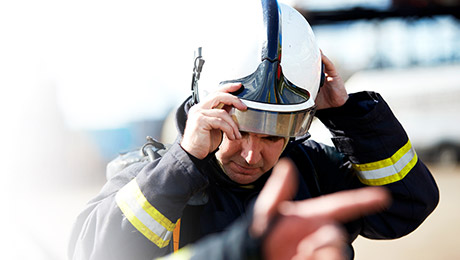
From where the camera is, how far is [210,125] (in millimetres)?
1770

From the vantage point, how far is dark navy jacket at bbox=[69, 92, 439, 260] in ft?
5.69

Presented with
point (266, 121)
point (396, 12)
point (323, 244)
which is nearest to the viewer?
point (323, 244)

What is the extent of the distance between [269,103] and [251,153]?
0.18m

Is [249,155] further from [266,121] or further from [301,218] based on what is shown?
[301,218]

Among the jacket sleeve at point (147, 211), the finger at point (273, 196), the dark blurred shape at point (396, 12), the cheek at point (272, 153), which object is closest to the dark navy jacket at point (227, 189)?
the jacket sleeve at point (147, 211)

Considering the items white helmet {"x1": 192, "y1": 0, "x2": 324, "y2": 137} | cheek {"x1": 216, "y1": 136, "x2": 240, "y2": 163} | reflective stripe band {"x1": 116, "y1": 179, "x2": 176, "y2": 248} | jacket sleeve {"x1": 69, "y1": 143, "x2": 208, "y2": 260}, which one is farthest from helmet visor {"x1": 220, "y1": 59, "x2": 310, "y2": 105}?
reflective stripe band {"x1": 116, "y1": 179, "x2": 176, "y2": 248}

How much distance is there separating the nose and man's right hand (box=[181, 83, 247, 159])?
0.12 m

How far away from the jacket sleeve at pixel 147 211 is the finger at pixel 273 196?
81 cm

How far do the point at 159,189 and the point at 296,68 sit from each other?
2.19 feet

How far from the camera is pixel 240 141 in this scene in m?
1.94

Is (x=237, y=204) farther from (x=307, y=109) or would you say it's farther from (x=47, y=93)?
(x=47, y=93)

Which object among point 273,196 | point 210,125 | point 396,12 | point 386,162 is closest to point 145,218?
point 210,125

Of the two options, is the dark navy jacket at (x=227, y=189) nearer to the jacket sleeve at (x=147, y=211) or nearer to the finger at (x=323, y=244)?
Answer: the jacket sleeve at (x=147, y=211)

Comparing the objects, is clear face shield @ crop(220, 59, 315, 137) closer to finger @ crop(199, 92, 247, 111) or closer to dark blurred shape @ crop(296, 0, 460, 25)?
finger @ crop(199, 92, 247, 111)
